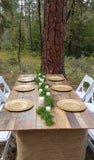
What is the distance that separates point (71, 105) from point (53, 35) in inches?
76.1

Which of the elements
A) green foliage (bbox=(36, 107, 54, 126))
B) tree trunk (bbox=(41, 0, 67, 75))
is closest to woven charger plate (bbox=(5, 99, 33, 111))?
green foliage (bbox=(36, 107, 54, 126))

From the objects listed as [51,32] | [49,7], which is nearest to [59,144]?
[51,32]

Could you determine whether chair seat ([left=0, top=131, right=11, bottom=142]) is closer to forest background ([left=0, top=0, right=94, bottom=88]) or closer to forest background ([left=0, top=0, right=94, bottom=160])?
forest background ([left=0, top=0, right=94, bottom=160])

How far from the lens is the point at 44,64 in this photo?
3023 millimetres

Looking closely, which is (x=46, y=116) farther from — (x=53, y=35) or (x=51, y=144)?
(x=53, y=35)

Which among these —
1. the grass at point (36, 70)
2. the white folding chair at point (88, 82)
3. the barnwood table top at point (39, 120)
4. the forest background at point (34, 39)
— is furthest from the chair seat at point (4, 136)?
the grass at point (36, 70)

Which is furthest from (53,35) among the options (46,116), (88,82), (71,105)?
(46,116)

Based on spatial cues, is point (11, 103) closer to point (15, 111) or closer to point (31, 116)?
point (15, 111)

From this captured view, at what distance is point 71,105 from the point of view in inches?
51.0

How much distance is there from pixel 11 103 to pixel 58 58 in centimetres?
188

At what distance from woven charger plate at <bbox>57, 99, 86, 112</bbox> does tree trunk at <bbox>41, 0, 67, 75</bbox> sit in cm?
170

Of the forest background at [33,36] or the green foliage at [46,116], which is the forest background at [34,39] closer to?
the forest background at [33,36]

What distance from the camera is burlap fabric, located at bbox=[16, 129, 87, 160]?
1.15 m

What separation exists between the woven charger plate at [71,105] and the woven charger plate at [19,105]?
0.31 meters
